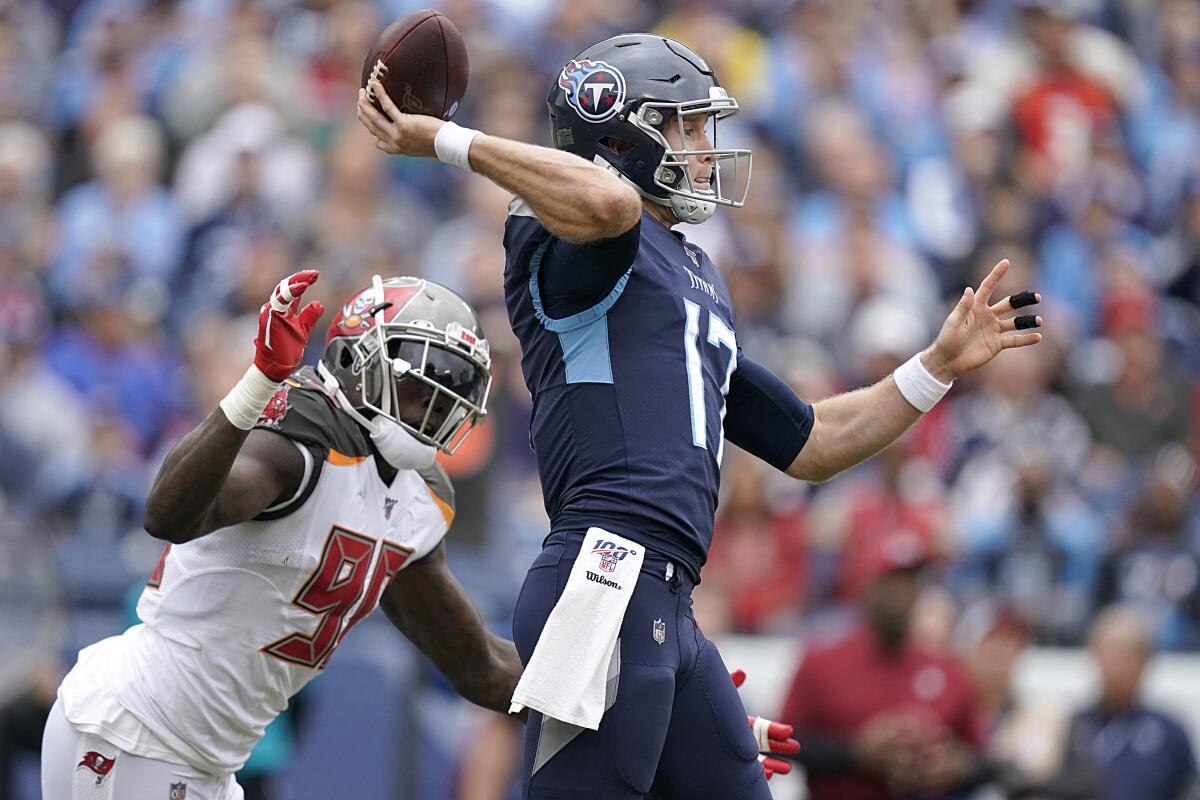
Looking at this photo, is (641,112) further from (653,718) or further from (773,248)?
(773,248)

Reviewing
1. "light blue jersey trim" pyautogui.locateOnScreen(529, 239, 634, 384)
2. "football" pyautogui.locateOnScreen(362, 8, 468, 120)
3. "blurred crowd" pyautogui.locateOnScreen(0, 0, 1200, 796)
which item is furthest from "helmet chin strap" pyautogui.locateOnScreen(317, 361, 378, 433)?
"blurred crowd" pyautogui.locateOnScreen(0, 0, 1200, 796)

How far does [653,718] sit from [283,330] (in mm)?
1197

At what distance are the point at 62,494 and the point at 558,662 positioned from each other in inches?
224

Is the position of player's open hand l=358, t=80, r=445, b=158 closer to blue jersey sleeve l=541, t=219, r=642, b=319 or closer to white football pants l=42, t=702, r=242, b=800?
blue jersey sleeve l=541, t=219, r=642, b=319

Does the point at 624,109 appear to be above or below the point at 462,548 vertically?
above

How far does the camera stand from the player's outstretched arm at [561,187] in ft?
13.1

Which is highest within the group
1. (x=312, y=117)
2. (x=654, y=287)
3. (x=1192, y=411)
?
(x=654, y=287)

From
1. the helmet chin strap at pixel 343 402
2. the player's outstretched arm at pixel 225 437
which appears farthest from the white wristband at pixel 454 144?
the helmet chin strap at pixel 343 402

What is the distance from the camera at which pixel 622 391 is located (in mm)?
4234

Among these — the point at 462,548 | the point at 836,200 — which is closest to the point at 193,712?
the point at 462,548

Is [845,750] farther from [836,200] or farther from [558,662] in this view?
[836,200]

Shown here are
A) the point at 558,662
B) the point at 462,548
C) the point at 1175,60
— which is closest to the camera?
the point at 558,662

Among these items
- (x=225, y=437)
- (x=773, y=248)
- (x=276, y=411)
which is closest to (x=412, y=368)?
(x=276, y=411)

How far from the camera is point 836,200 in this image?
38.1 ft
